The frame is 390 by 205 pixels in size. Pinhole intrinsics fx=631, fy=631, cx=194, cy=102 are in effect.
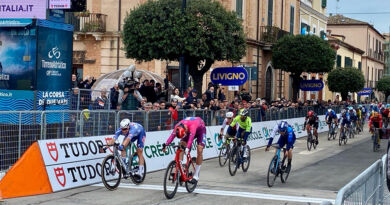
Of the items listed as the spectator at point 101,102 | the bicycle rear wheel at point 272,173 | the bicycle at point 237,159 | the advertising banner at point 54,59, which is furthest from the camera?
the spectator at point 101,102

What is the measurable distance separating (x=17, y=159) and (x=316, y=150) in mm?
15540

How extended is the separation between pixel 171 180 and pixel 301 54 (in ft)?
92.2

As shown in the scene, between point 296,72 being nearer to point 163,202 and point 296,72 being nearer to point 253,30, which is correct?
point 253,30

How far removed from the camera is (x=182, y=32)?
2481cm

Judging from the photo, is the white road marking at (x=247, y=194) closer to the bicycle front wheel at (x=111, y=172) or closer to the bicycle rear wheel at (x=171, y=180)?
the bicycle front wheel at (x=111, y=172)

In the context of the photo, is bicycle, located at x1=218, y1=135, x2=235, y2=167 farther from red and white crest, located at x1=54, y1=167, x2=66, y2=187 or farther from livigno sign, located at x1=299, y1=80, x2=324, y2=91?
livigno sign, located at x1=299, y1=80, x2=324, y2=91

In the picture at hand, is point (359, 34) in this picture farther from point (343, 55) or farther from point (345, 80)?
point (345, 80)

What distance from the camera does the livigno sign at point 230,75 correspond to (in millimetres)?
22906

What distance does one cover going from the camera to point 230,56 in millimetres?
26109

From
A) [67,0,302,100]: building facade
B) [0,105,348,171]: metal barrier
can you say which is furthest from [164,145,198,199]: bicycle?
Result: [67,0,302,100]: building facade

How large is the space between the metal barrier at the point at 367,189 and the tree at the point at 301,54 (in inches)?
1215

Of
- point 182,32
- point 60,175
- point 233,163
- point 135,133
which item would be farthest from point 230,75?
point 60,175

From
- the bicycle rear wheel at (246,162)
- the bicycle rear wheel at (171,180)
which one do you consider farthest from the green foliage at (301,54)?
the bicycle rear wheel at (171,180)

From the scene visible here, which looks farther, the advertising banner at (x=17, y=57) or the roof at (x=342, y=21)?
the roof at (x=342, y=21)
